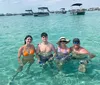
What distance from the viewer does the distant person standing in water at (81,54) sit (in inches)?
274

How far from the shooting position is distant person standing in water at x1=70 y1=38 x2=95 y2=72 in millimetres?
6969

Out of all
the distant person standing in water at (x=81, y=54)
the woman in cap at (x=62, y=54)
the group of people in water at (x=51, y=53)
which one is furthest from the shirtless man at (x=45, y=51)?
the distant person standing in water at (x=81, y=54)

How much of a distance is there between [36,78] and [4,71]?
1.66 metres

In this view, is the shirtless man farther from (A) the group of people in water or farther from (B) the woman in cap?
(B) the woman in cap

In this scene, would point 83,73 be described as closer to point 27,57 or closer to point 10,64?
point 27,57

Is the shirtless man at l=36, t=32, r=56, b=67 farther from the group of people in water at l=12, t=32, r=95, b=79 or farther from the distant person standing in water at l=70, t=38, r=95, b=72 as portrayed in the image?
the distant person standing in water at l=70, t=38, r=95, b=72

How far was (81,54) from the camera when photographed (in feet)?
24.1

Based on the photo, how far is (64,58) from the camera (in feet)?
23.6

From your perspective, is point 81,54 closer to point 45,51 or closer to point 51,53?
point 51,53

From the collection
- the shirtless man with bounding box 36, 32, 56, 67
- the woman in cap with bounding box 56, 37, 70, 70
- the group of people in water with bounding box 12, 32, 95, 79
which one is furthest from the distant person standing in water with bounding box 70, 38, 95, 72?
the shirtless man with bounding box 36, 32, 56, 67

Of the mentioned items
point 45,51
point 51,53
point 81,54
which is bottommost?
point 81,54

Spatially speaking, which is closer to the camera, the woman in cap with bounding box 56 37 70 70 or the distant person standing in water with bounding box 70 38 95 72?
the distant person standing in water with bounding box 70 38 95 72

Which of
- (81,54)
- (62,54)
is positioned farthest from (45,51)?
(81,54)

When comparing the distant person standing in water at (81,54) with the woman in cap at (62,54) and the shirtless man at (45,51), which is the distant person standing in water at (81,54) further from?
the shirtless man at (45,51)
